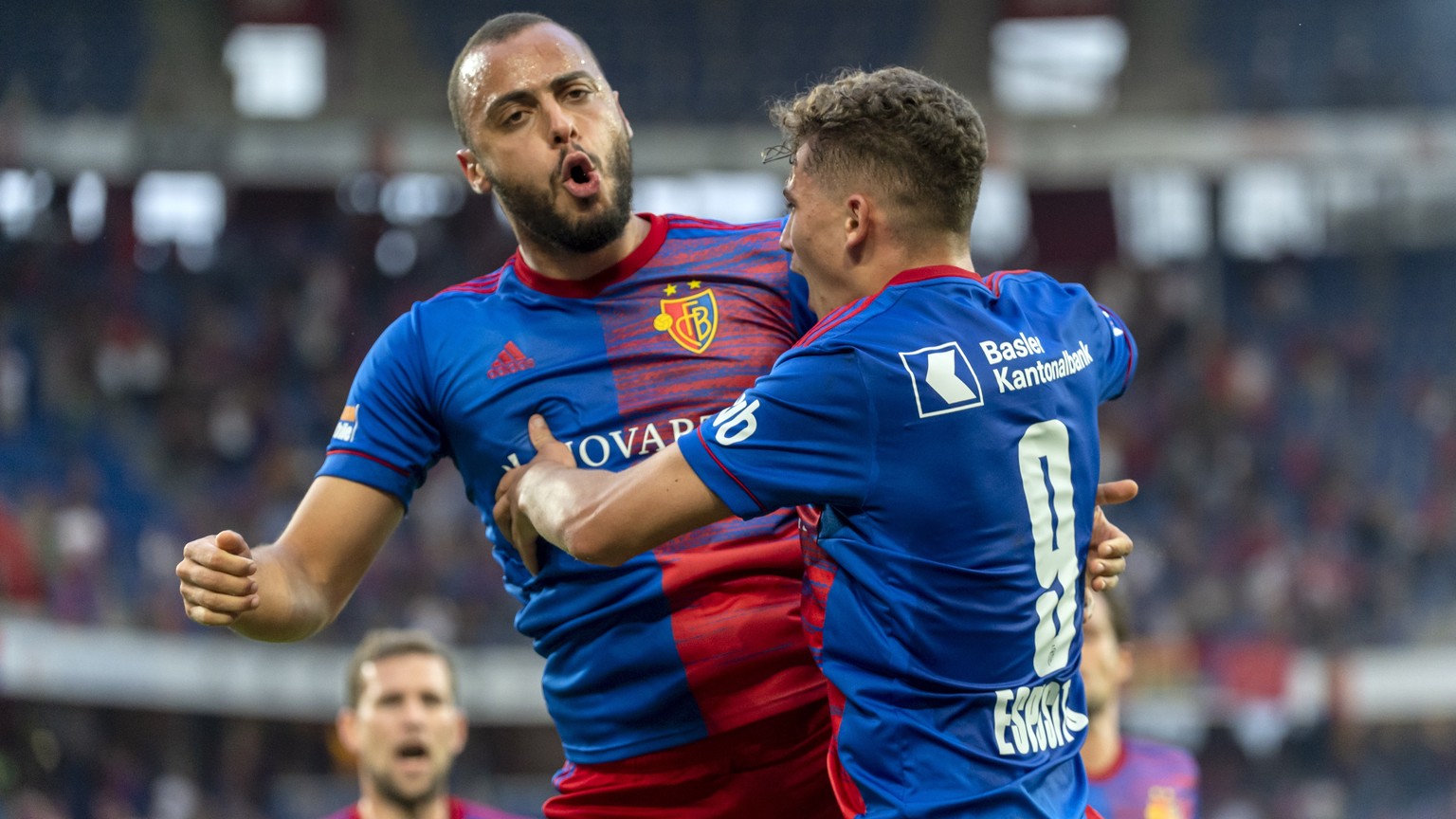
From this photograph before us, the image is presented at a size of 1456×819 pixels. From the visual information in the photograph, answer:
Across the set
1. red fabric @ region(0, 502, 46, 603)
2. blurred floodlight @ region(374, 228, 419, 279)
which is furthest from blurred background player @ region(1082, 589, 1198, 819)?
blurred floodlight @ region(374, 228, 419, 279)

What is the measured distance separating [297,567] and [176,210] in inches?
669

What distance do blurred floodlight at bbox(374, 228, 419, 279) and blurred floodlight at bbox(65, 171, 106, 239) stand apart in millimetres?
3141

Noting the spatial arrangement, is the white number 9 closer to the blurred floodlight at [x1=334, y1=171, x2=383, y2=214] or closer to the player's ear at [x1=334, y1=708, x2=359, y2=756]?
the player's ear at [x1=334, y1=708, x2=359, y2=756]

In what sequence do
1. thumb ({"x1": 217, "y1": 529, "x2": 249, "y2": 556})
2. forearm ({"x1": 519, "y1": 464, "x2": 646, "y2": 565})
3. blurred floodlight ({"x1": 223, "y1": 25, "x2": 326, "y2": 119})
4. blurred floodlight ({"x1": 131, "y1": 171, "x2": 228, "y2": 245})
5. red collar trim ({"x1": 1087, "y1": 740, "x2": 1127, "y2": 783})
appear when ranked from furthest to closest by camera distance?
blurred floodlight ({"x1": 223, "y1": 25, "x2": 326, "y2": 119}) → blurred floodlight ({"x1": 131, "y1": 171, "x2": 228, "y2": 245}) → red collar trim ({"x1": 1087, "y1": 740, "x2": 1127, "y2": 783}) → thumb ({"x1": 217, "y1": 529, "x2": 249, "y2": 556}) → forearm ({"x1": 519, "y1": 464, "x2": 646, "y2": 565})

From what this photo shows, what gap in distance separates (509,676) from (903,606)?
13382mm

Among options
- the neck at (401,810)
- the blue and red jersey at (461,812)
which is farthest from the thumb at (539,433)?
the blue and red jersey at (461,812)

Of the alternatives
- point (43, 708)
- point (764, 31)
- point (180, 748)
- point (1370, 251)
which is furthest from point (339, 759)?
point (1370, 251)

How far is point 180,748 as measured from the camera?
1677 centimetres

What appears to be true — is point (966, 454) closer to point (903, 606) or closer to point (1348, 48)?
point (903, 606)

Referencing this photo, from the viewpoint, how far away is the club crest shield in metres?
3.35

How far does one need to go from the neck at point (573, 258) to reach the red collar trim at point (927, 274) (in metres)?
0.89

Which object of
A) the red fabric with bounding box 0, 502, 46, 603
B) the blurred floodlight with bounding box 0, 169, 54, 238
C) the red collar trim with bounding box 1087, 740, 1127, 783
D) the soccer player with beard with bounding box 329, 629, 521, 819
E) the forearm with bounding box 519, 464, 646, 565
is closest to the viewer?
the forearm with bounding box 519, 464, 646, 565

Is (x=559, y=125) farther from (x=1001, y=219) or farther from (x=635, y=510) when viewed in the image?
(x=1001, y=219)

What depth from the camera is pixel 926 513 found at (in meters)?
2.61
